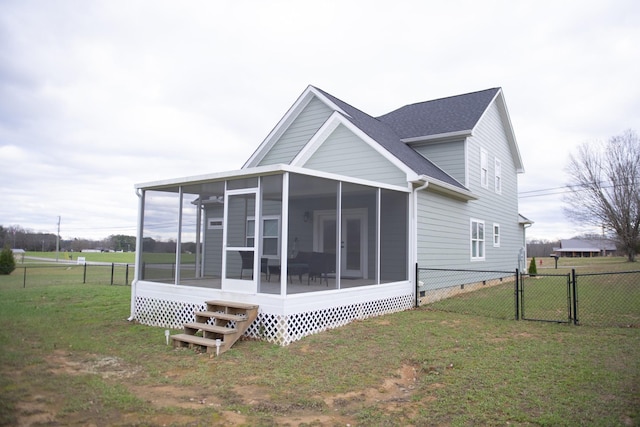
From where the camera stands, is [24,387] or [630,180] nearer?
[24,387]

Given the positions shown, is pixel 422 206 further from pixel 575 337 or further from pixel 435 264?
pixel 575 337

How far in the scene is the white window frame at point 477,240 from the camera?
14148mm

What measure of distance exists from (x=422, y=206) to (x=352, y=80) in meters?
8.81

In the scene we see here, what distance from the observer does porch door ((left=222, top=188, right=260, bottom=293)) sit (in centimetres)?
754

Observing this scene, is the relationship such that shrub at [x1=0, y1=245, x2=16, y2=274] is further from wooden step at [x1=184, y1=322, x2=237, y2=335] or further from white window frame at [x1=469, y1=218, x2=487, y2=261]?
white window frame at [x1=469, y1=218, x2=487, y2=261]

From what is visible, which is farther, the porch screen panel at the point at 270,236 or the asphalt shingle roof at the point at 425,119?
the asphalt shingle roof at the point at 425,119

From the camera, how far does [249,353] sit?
20.8 feet

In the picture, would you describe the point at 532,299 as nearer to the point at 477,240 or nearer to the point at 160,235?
the point at 477,240

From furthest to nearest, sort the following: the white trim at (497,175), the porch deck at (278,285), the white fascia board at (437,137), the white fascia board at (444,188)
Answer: the white trim at (497,175)
the white fascia board at (437,137)
the white fascia board at (444,188)
the porch deck at (278,285)

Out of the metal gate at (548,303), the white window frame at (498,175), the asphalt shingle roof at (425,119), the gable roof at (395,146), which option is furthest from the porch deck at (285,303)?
the white window frame at (498,175)

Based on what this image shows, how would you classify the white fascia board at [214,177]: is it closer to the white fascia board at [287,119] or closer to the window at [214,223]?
the window at [214,223]

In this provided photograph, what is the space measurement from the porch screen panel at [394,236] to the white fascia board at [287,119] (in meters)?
3.55

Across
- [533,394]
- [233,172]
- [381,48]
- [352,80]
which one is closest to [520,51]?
[381,48]

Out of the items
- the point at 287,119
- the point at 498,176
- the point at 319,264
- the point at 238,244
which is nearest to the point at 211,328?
the point at 238,244
